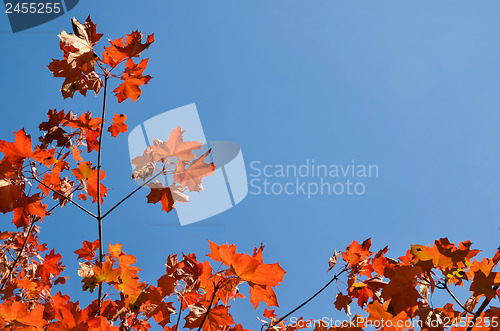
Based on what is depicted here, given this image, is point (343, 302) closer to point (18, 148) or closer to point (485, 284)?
point (485, 284)

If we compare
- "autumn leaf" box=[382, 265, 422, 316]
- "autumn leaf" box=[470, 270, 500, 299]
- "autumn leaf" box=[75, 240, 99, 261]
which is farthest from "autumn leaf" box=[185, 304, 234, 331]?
"autumn leaf" box=[75, 240, 99, 261]

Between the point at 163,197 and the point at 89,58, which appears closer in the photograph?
the point at 89,58

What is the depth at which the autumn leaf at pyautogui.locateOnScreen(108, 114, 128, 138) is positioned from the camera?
3.63 m

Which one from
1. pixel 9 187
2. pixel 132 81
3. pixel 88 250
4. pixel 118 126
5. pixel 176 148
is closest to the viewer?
pixel 9 187

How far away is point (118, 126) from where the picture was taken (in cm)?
366

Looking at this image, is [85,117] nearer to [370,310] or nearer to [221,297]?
[221,297]

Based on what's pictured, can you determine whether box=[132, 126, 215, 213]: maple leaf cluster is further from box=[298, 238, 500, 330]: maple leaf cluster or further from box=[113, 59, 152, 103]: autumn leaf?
box=[298, 238, 500, 330]: maple leaf cluster

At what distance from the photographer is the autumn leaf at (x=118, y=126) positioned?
3.63 metres

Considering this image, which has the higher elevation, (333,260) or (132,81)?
(132,81)

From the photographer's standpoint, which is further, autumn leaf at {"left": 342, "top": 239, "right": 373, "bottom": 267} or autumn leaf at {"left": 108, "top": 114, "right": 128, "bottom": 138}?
autumn leaf at {"left": 108, "top": 114, "right": 128, "bottom": 138}

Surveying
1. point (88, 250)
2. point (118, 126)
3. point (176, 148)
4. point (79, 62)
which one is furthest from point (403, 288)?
point (118, 126)

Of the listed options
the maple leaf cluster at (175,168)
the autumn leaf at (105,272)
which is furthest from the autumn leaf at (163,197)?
the autumn leaf at (105,272)

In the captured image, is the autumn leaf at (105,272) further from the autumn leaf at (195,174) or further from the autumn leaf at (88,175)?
the autumn leaf at (195,174)

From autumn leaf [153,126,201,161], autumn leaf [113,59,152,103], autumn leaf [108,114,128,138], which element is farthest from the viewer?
autumn leaf [108,114,128,138]
